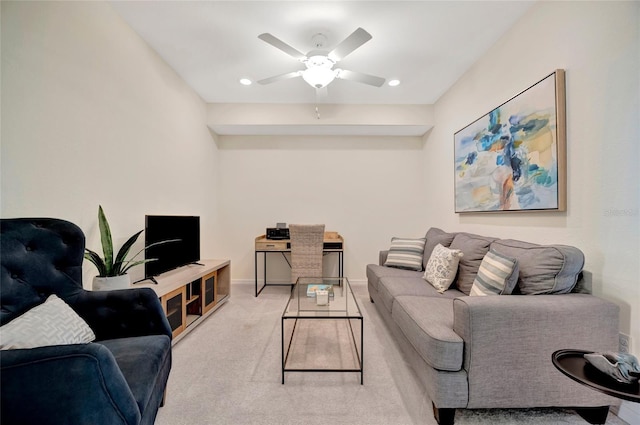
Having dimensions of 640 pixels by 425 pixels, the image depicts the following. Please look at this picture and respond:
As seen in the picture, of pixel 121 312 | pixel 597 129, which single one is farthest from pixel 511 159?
pixel 121 312

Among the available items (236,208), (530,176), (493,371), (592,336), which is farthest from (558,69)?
(236,208)

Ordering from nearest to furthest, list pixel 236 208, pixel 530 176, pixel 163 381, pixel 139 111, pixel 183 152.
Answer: pixel 163 381
pixel 530 176
pixel 139 111
pixel 183 152
pixel 236 208

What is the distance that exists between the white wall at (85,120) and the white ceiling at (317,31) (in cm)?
34

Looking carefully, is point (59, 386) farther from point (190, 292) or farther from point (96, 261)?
point (190, 292)

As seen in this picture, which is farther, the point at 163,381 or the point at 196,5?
the point at 196,5

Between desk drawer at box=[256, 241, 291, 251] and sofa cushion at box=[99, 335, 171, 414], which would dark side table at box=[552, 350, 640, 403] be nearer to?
sofa cushion at box=[99, 335, 171, 414]

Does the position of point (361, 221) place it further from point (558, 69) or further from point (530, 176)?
point (558, 69)

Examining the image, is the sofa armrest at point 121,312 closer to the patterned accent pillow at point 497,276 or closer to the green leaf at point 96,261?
the green leaf at point 96,261

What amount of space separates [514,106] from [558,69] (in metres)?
0.38

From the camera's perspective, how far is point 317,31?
2264 millimetres

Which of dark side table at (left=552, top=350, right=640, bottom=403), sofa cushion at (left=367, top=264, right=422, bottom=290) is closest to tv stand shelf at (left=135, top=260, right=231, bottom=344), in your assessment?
sofa cushion at (left=367, top=264, right=422, bottom=290)

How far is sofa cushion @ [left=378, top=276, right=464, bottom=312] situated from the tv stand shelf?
182cm

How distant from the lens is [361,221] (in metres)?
4.19

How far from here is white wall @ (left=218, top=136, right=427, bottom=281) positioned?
4176 millimetres
